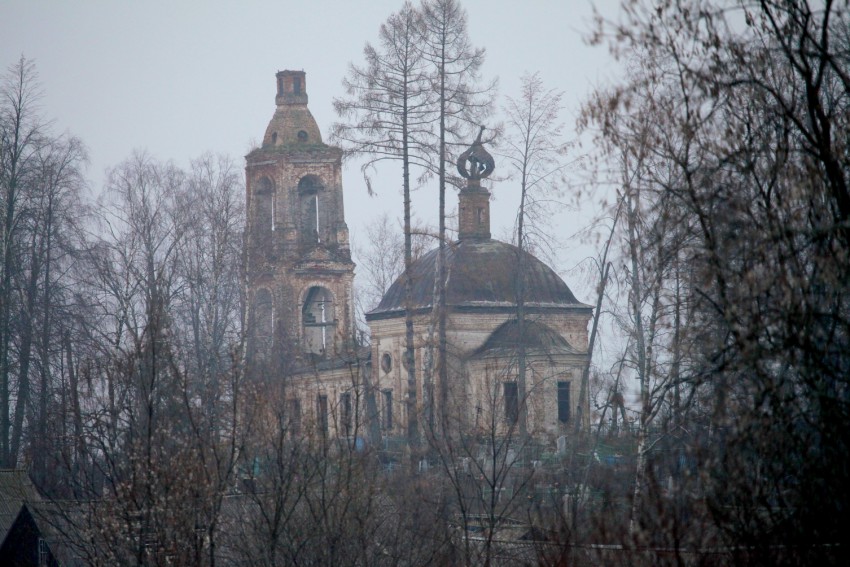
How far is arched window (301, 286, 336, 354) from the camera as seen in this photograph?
143ft

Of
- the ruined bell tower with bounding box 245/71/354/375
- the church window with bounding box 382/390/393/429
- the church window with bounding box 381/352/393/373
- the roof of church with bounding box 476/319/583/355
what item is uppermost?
the ruined bell tower with bounding box 245/71/354/375

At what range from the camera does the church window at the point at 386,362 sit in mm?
38406

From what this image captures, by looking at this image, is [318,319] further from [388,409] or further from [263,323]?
[388,409]

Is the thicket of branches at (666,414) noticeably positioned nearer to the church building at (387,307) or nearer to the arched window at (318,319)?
the church building at (387,307)

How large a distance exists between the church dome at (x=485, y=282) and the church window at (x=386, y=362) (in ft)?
4.36

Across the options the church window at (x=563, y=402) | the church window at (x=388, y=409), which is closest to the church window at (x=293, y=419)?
the church window at (x=563, y=402)

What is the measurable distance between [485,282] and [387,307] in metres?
3.21

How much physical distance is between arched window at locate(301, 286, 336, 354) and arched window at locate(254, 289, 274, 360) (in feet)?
3.82

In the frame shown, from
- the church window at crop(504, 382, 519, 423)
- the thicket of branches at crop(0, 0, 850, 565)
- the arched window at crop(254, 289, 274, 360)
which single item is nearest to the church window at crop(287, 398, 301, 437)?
the thicket of branches at crop(0, 0, 850, 565)

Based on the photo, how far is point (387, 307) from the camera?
125 ft

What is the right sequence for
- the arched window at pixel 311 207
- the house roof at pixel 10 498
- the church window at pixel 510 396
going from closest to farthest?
the house roof at pixel 10 498
the church window at pixel 510 396
the arched window at pixel 311 207

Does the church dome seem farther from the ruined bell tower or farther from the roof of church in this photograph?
the ruined bell tower

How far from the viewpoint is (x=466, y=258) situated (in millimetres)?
37031

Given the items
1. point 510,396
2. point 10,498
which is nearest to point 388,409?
point 510,396
